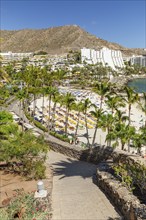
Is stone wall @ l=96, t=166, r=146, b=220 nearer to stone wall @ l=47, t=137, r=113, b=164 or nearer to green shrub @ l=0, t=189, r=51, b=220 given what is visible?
green shrub @ l=0, t=189, r=51, b=220

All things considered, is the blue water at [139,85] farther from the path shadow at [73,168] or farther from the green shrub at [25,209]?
the green shrub at [25,209]

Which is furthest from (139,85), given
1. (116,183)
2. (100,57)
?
(116,183)

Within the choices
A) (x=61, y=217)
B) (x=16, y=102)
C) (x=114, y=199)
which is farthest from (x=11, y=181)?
(x=16, y=102)

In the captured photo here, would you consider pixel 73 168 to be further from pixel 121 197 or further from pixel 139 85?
pixel 139 85

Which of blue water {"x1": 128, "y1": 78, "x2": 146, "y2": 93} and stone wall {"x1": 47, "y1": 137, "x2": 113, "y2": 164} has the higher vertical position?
blue water {"x1": 128, "y1": 78, "x2": 146, "y2": 93}

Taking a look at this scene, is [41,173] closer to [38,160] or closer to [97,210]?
[38,160]

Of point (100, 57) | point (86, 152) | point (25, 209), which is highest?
point (100, 57)

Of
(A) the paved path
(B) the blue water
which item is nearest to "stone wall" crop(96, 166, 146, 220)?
(A) the paved path

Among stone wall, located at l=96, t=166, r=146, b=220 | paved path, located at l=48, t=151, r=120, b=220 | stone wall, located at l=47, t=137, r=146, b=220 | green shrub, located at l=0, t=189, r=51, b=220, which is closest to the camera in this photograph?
green shrub, located at l=0, t=189, r=51, b=220

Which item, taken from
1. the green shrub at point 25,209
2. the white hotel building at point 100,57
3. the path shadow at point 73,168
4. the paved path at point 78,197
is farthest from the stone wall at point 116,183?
the white hotel building at point 100,57
